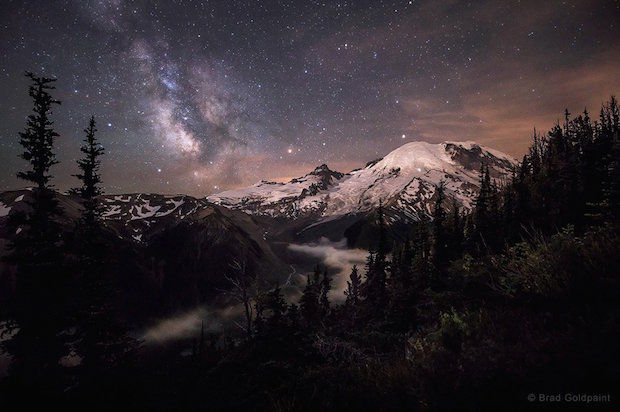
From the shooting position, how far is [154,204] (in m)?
194

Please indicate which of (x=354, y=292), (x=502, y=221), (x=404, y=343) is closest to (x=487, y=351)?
(x=404, y=343)

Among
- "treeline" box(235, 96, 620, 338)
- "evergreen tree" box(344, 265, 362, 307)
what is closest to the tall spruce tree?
"treeline" box(235, 96, 620, 338)

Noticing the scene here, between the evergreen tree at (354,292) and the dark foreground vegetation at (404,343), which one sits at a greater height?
the dark foreground vegetation at (404,343)

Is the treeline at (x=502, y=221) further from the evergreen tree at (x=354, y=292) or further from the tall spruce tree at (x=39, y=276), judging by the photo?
the tall spruce tree at (x=39, y=276)

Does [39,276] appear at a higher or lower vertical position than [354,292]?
higher

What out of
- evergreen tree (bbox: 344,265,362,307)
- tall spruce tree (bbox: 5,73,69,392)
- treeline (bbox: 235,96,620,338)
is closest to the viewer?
tall spruce tree (bbox: 5,73,69,392)

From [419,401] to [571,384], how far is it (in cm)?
175

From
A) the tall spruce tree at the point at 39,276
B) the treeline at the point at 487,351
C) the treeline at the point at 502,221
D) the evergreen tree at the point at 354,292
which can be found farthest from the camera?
the evergreen tree at the point at 354,292

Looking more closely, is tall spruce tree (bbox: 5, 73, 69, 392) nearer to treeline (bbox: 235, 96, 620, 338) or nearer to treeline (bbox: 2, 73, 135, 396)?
treeline (bbox: 2, 73, 135, 396)

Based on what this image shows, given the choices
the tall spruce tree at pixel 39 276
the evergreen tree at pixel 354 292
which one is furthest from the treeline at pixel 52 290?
the evergreen tree at pixel 354 292

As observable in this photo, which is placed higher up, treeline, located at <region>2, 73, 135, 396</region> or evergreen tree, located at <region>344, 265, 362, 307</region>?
treeline, located at <region>2, 73, 135, 396</region>

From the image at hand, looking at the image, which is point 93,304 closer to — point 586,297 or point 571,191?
point 586,297

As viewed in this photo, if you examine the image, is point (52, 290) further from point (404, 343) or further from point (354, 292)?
point (354, 292)

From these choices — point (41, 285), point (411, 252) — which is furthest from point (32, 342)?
point (411, 252)
